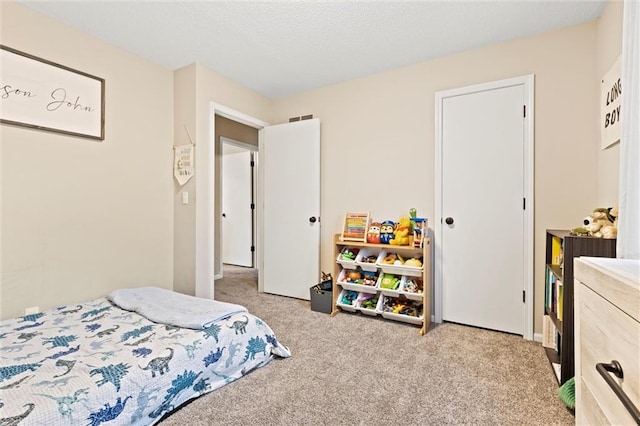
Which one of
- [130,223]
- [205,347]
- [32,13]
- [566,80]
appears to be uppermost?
[32,13]

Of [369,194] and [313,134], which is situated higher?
[313,134]

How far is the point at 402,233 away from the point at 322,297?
3.41 feet

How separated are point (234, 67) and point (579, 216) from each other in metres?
3.27

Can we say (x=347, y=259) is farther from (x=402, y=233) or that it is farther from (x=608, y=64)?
(x=608, y=64)

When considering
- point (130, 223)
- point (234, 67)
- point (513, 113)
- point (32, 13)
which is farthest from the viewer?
point (234, 67)

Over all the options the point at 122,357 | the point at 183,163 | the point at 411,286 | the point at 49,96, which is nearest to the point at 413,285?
the point at 411,286

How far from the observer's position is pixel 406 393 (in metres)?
1.68

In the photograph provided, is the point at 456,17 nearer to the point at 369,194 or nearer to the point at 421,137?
the point at 421,137

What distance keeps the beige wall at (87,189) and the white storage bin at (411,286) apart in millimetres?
2322

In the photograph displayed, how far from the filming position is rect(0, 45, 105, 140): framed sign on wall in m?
2.04

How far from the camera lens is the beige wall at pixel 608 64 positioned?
1.83 metres

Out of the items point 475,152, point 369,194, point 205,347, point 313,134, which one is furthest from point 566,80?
point 205,347

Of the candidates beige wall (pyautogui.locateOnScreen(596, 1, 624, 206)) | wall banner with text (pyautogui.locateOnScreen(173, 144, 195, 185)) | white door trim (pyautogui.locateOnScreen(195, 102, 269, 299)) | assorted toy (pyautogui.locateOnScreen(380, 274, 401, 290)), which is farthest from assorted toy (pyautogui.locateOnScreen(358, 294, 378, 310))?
wall banner with text (pyautogui.locateOnScreen(173, 144, 195, 185))

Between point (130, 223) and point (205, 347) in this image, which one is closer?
point (205, 347)
